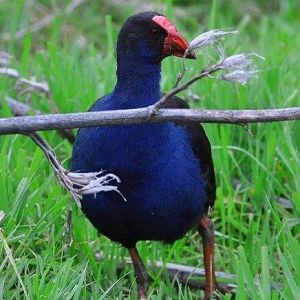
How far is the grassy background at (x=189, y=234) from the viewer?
10.8 feet

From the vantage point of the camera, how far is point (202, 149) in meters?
3.76

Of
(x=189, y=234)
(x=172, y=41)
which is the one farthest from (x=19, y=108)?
(x=172, y=41)

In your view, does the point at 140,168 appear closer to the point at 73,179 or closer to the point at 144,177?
the point at 144,177

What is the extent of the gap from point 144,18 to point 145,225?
2.26 ft

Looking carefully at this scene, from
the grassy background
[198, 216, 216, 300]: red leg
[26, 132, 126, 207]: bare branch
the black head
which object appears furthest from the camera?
[198, 216, 216, 300]: red leg

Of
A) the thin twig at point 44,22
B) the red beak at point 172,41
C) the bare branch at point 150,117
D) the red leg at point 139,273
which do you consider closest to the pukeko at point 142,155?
the red beak at point 172,41

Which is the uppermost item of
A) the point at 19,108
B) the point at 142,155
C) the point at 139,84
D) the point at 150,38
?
the point at 150,38

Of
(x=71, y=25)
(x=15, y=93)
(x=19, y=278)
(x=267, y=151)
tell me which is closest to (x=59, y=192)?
(x=19, y=278)

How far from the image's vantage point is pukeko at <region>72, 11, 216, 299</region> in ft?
11.3

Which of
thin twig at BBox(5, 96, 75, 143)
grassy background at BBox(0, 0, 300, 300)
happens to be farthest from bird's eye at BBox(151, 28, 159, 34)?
thin twig at BBox(5, 96, 75, 143)

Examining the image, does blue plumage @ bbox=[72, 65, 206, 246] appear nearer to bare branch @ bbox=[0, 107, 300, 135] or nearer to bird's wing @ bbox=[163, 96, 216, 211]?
bird's wing @ bbox=[163, 96, 216, 211]

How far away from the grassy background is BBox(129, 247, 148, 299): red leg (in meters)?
0.03

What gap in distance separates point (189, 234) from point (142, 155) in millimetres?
891

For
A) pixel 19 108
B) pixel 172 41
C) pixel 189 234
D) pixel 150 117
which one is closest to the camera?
pixel 150 117
